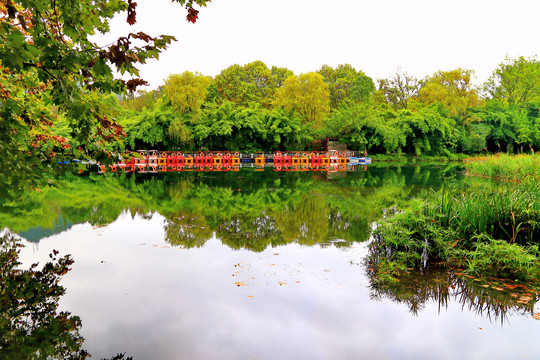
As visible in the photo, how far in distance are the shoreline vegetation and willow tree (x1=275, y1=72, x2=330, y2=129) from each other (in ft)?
95.6

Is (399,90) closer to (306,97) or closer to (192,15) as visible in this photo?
(306,97)

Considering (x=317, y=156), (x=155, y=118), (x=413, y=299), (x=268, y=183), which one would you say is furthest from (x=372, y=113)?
(x=413, y=299)

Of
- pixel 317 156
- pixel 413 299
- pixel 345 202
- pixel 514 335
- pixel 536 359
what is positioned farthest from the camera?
pixel 317 156

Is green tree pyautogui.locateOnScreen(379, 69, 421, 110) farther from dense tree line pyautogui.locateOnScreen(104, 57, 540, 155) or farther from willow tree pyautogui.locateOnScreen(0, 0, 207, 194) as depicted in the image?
willow tree pyautogui.locateOnScreen(0, 0, 207, 194)

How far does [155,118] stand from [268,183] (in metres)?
18.0

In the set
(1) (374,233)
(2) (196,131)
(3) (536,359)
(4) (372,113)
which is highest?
(4) (372,113)

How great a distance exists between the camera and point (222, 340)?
3639 mm

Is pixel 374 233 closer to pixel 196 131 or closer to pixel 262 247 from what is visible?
pixel 262 247

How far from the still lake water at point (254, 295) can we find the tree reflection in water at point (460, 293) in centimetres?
2

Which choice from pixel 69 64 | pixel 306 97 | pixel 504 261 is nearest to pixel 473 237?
pixel 504 261

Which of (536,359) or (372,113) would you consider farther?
(372,113)

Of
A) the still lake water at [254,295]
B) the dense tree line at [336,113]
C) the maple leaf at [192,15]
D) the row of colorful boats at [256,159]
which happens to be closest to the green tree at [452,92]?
the dense tree line at [336,113]

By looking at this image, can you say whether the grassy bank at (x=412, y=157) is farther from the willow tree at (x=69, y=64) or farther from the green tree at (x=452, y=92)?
the willow tree at (x=69, y=64)

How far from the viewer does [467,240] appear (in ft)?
19.8
